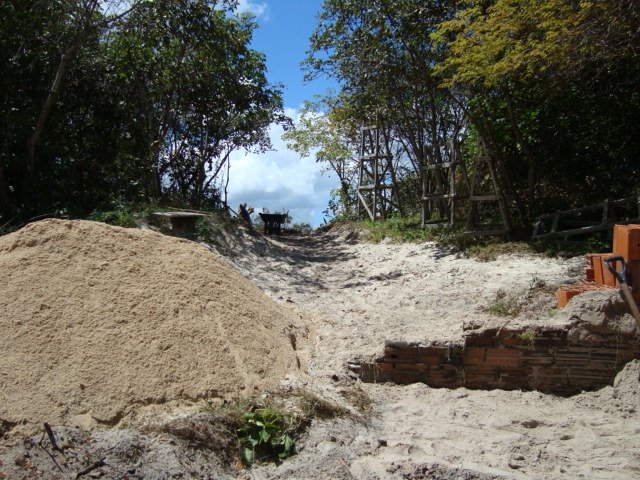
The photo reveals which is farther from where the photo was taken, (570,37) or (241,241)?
(241,241)

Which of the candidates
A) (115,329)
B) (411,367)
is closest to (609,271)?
(411,367)

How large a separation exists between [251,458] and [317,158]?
18.4 m

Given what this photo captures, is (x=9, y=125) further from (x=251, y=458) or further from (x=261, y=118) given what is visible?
(x=261, y=118)

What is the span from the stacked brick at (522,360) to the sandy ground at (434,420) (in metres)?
0.13

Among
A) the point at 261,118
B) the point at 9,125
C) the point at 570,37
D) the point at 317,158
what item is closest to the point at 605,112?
the point at 570,37

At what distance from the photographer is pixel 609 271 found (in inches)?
204

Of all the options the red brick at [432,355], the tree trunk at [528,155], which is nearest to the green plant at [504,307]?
the red brick at [432,355]

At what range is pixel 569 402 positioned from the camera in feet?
15.1

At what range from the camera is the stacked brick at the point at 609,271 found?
4922 mm

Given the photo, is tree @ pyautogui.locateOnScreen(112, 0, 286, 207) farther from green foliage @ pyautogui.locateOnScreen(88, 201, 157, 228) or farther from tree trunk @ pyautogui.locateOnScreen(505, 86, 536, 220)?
tree trunk @ pyautogui.locateOnScreen(505, 86, 536, 220)

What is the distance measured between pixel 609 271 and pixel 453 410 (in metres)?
2.02

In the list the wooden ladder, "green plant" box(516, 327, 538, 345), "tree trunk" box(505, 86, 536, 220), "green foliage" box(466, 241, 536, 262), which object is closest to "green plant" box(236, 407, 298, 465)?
"green plant" box(516, 327, 538, 345)

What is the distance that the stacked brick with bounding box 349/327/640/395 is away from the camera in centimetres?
479

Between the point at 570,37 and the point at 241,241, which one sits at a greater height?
the point at 570,37
